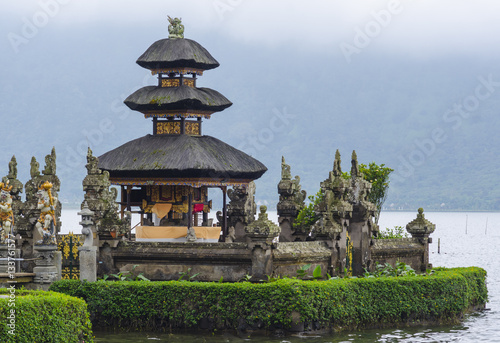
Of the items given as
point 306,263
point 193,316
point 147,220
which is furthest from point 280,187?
point 193,316

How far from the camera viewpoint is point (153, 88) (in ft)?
156

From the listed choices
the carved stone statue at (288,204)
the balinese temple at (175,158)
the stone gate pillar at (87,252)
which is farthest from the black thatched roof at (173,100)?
the stone gate pillar at (87,252)

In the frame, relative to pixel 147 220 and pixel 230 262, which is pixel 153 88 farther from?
pixel 230 262

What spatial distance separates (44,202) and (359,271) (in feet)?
49.5

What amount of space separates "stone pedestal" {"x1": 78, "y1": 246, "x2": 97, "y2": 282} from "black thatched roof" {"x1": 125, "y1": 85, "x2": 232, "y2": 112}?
1257 cm

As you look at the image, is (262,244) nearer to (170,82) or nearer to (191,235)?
(191,235)

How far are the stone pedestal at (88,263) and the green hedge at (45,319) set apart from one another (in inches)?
225

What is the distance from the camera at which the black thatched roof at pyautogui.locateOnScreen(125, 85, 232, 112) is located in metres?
45.8

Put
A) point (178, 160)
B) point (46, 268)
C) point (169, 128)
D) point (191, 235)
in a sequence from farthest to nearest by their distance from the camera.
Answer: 1. point (169, 128)
2. point (178, 160)
3. point (191, 235)
4. point (46, 268)

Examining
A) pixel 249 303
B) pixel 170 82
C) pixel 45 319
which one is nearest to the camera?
pixel 45 319

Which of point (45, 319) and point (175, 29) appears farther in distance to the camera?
point (175, 29)

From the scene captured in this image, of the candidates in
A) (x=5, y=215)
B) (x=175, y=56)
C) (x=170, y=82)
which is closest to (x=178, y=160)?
(x=170, y=82)

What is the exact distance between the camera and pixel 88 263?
3547cm

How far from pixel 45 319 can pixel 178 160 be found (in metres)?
17.1
